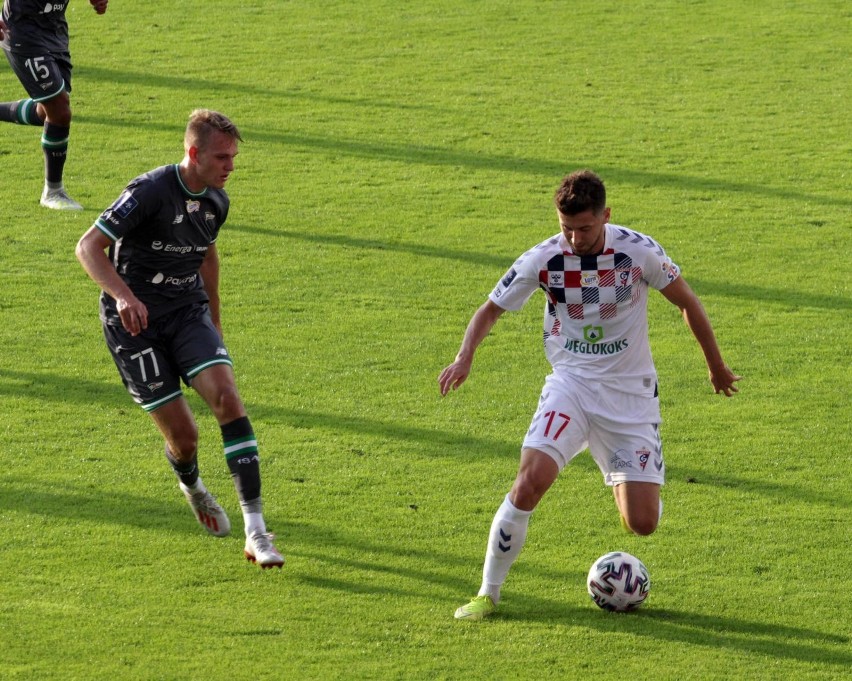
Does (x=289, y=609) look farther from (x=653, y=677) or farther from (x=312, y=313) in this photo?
(x=312, y=313)

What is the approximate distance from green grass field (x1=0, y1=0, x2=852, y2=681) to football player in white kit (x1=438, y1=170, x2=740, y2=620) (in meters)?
0.49

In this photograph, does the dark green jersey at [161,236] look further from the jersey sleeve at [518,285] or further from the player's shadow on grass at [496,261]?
the player's shadow on grass at [496,261]

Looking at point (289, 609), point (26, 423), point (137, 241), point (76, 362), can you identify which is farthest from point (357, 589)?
point (76, 362)

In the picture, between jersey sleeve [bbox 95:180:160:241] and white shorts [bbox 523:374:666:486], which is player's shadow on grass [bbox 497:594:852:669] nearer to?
white shorts [bbox 523:374:666:486]

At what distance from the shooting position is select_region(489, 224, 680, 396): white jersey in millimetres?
6273

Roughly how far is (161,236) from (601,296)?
2066mm

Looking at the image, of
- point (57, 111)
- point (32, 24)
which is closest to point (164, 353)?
point (57, 111)

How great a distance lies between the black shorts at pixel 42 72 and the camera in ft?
37.0

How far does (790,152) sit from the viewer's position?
1391 centimetres

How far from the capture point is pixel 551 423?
6.22m

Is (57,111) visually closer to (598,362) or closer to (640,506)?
(598,362)

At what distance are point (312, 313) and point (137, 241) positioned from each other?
153 inches

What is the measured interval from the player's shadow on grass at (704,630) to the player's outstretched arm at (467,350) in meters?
1.07

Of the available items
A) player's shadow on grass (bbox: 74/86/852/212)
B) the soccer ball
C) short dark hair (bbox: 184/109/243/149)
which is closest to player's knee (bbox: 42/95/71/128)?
player's shadow on grass (bbox: 74/86/852/212)
